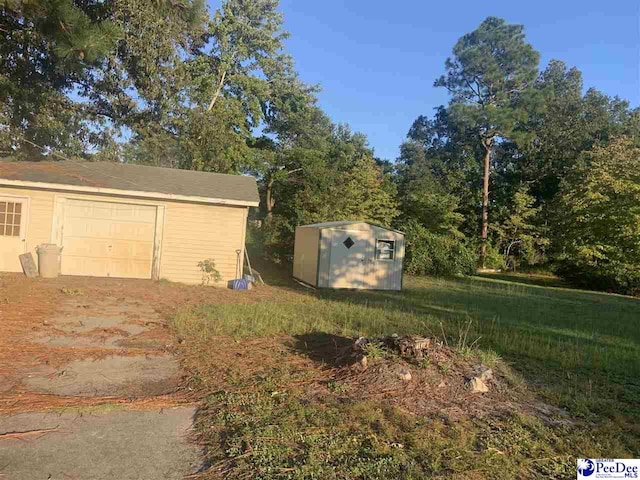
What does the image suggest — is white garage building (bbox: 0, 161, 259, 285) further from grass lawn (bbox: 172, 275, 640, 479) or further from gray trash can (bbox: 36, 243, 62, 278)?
grass lawn (bbox: 172, 275, 640, 479)

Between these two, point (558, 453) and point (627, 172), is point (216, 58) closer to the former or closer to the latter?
point (627, 172)

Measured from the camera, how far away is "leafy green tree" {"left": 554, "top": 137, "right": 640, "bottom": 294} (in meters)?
20.4

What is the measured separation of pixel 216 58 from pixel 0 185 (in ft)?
63.0

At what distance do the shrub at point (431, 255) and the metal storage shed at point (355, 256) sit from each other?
5411 mm

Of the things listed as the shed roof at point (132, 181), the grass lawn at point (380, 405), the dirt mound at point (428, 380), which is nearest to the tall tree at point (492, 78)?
the shed roof at point (132, 181)

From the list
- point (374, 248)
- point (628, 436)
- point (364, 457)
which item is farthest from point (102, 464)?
point (374, 248)

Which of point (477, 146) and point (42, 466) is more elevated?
point (477, 146)

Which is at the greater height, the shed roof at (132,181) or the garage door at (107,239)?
the shed roof at (132,181)

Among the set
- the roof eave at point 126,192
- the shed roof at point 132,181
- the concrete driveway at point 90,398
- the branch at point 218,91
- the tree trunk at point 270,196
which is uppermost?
the branch at point 218,91

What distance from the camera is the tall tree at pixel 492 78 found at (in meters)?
34.5

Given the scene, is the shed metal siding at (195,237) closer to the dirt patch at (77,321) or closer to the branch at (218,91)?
the dirt patch at (77,321)

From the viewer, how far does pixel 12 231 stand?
1238 centimetres

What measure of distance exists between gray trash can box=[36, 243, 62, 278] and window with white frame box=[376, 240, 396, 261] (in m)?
9.13

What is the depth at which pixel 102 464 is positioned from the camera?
3.13 m
